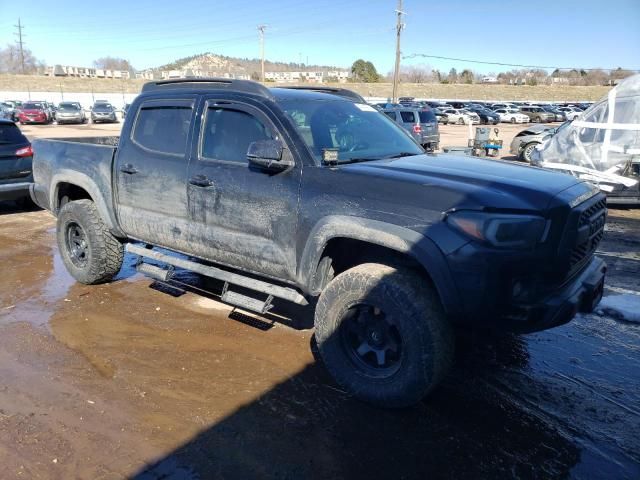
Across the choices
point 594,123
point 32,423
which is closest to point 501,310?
point 32,423

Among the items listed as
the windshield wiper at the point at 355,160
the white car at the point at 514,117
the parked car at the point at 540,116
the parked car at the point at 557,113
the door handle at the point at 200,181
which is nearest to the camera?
the windshield wiper at the point at 355,160

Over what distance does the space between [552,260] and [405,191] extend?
0.91m

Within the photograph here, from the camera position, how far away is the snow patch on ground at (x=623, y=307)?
187 inches

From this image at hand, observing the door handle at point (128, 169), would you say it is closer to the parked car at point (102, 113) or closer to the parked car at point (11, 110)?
the parked car at point (11, 110)

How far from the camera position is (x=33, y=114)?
1427 inches

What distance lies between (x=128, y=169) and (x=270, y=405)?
8.60 ft

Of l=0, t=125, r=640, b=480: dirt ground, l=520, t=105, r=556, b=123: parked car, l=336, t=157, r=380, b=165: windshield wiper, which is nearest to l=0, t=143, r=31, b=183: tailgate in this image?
l=0, t=125, r=640, b=480: dirt ground

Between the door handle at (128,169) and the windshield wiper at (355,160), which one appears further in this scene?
the door handle at (128,169)

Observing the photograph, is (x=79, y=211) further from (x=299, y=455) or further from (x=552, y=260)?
(x=552, y=260)

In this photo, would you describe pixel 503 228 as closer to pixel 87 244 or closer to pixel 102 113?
pixel 87 244

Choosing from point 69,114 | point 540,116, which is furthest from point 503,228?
point 540,116

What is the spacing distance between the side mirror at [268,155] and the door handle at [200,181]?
1.82 feet

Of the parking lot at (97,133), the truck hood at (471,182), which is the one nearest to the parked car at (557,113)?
the parking lot at (97,133)

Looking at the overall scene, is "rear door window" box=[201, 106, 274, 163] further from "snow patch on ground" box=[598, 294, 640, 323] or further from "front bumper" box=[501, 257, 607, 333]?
"snow patch on ground" box=[598, 294, 640, 323]
